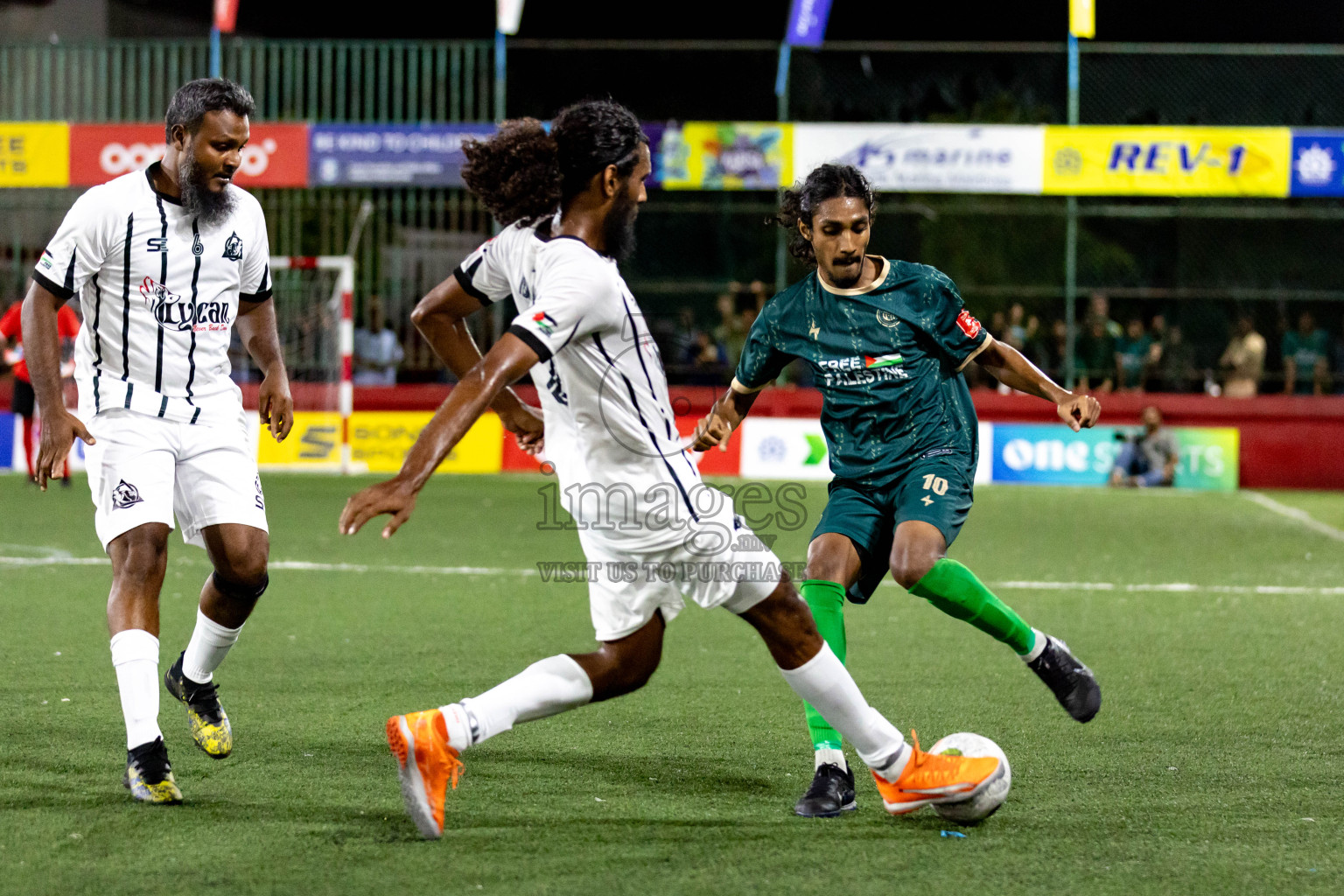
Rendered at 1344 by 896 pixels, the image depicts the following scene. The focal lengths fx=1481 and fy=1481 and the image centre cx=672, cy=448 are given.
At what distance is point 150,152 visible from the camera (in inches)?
734

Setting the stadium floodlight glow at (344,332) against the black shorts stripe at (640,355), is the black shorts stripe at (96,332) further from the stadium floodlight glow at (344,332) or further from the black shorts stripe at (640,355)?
the stadium floodlight glow at (344,332)

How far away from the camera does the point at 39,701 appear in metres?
5.74

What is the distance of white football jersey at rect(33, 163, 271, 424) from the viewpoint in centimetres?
455

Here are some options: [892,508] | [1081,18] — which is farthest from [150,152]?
[892,508]

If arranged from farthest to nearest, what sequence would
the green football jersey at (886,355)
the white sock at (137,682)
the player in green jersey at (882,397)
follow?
the green football jersey at (886,355), the player in green jersey at (882,397), the white sock at (137,682)

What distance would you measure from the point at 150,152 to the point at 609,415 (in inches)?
650

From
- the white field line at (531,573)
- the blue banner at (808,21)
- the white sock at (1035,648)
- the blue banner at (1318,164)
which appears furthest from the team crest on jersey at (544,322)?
the blue banner at (1318,164)

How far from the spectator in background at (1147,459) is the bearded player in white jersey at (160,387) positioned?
14.1 m

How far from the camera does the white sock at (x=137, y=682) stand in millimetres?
4328

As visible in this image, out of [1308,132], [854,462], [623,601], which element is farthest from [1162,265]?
[623,601]

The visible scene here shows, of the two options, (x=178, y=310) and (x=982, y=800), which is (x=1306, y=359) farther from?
(x=178, y=310)

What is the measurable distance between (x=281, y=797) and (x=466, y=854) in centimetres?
84

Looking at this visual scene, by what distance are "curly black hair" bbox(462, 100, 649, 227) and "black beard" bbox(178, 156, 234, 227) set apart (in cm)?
117

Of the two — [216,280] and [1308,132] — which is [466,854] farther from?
[1308,132]
